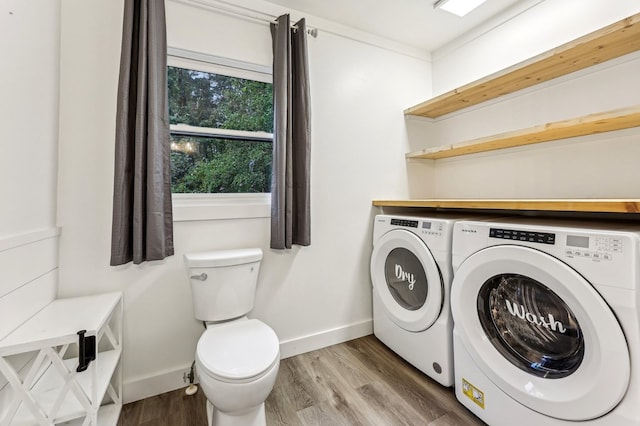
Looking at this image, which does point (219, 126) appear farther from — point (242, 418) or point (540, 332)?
point (540, 332)

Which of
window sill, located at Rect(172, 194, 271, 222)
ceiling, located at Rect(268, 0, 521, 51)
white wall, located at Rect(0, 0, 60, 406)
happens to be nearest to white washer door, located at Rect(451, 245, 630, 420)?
window sill, located at Rect(172, 194, 271, 222)

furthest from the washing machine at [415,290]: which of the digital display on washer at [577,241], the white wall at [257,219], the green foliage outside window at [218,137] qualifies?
the green foliage outside window at [218,137]

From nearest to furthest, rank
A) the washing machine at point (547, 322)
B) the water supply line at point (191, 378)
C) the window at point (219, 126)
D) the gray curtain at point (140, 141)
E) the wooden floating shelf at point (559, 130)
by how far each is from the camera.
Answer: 1. the washing machine at point (547, 322)
2. the wooden floating shelf at point (559, 130)
3. the gray curtain at point (140, 141)
4. the water supply line at point (191, 378)
5. the window at point (219, 126)

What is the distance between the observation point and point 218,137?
5.69ft

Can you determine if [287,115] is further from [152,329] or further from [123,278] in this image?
[152,329]

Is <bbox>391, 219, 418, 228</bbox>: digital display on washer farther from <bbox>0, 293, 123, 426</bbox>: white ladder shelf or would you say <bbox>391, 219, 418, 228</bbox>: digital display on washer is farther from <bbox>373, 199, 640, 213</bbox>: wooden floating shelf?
<bbox>0, 293, 123, 426</bbox>: white ladder shelf

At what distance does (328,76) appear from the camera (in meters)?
1.94

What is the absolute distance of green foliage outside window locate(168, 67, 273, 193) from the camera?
1.65 metres

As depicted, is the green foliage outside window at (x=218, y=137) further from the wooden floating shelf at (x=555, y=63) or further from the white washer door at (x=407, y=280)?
the wooden floating shelf at (x=555, y=63)

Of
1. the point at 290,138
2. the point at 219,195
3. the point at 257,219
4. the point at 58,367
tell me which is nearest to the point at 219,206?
the point at 219,195

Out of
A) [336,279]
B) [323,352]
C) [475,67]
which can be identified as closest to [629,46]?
[475,67]

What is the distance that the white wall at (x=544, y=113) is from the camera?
4.68 ft

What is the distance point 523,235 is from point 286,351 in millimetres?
1513

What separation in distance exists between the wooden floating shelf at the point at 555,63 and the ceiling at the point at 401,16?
53 centimetres
